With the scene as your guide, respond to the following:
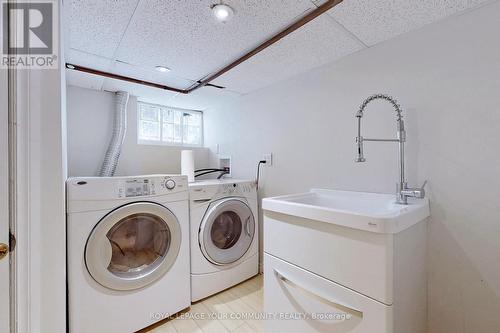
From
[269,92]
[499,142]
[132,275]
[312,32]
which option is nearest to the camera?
[499,142]

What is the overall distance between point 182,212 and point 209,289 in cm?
69

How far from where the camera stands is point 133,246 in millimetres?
1442

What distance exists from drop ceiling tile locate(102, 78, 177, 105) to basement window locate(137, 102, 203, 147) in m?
0.17

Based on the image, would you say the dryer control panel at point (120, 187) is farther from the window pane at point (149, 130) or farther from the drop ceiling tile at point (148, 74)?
the window pane at point (149, 130)

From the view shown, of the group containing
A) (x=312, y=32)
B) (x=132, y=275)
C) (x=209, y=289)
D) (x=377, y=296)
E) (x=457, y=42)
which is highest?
(x=312, y=32)

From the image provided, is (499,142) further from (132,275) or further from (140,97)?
(140,97)

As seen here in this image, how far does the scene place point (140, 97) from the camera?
2330 millimetres

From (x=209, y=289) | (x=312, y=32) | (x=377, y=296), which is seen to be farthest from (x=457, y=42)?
(x=209, y=289)

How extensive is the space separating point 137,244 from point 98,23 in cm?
133

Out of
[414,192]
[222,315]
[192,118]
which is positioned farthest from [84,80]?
[414,192]

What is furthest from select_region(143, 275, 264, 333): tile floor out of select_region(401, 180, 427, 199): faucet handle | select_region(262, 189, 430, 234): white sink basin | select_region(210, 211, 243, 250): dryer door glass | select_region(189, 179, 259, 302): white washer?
select_region(401, 180, 427, 199): faucet handle

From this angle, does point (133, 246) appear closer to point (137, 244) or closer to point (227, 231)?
point (137, 244)

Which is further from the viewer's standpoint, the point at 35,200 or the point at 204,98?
the point at 204,98

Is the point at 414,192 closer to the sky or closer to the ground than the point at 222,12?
closer to the ground
